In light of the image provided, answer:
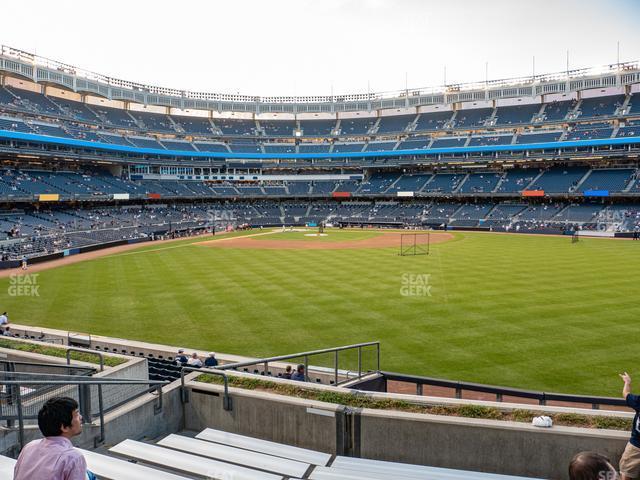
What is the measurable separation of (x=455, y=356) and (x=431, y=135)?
88.8 metres

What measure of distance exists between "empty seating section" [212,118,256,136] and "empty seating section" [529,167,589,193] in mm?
64709

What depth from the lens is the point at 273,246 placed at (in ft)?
179

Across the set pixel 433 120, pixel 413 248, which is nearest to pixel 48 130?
pixel 413 248

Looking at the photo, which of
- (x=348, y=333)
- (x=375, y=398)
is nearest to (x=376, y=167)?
(x=348, y=333)

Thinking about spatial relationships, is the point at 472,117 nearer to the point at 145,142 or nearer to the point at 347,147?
the point at 347,147

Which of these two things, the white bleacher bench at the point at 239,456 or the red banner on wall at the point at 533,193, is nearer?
the white bleacher bench at the point at 239,456

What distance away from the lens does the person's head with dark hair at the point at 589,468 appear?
3100 millimetres

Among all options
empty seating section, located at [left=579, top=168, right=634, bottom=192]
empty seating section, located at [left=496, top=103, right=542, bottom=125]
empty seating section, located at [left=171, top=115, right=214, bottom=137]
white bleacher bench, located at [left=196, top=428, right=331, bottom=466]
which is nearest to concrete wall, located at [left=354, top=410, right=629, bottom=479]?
white bleacher bench, located at [left=196, top=428, right=331, bottom=466]

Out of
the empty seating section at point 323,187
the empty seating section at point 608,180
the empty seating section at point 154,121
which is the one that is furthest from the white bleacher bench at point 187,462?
the empty seating section at point 154,121

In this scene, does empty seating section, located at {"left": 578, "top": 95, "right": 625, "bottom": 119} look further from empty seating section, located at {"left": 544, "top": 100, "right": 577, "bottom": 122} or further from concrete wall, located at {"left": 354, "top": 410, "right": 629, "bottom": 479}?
concrete wall, located at {"left": 354, "top": 410, "right": 629, "bottom": 479}

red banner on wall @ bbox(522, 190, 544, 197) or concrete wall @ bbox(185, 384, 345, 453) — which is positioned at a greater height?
red banner on wall @ bbox(522, 190, 544, 197)

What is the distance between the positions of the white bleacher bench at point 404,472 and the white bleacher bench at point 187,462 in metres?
0.88

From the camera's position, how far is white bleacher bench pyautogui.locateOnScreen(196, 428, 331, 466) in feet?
23.3

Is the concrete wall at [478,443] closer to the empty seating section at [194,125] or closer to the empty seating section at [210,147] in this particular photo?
the empty seating section at [210,147]
